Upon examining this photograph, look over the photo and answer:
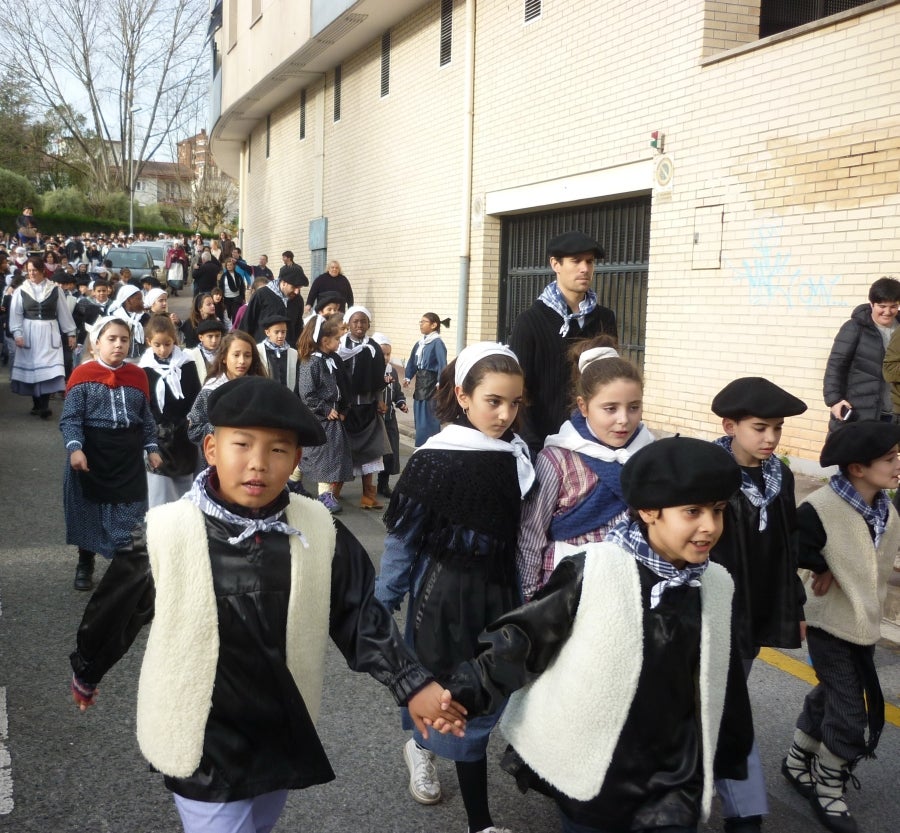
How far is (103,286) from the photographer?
14422 mm

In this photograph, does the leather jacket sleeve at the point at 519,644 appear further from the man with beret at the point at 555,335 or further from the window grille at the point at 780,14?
the window grille at the point at 780,14

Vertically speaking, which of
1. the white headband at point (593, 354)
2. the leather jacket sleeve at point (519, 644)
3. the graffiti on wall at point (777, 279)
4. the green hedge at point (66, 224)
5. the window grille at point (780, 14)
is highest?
the window grille at point (780, 14)

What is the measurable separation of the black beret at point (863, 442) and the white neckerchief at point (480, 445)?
105cm

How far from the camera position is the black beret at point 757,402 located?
3574 millimetres

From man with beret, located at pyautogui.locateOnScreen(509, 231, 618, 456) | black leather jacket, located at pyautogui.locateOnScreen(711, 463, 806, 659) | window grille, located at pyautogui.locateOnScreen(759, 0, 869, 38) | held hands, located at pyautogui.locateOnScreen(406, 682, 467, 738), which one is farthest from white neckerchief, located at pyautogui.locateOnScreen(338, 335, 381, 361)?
window grille, located at pyautogui.locateOnScreen(759, 0, 869, 38)

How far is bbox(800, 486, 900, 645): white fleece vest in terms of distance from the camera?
373 cm

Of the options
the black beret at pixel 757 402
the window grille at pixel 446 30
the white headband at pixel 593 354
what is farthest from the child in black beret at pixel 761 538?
the window grille at pixel 446 30

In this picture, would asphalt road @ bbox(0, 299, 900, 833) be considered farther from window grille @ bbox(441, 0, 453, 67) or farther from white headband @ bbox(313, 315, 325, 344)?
window grille @ bbox(441, 0, 453, 67)

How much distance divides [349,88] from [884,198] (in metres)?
15.8

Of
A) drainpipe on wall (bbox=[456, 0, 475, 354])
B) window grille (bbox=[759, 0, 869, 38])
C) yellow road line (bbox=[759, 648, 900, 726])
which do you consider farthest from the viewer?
drainpipe on wall (bbox=[456, 0, 475, 354])

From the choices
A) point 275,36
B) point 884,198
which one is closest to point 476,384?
point 884,198

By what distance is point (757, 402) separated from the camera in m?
3.59

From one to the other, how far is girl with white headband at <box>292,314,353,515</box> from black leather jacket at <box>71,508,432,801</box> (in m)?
5.67

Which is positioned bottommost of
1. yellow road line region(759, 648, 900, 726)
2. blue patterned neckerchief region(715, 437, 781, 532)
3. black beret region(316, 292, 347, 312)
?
yellow road line region(759, 648, 900, 726)
